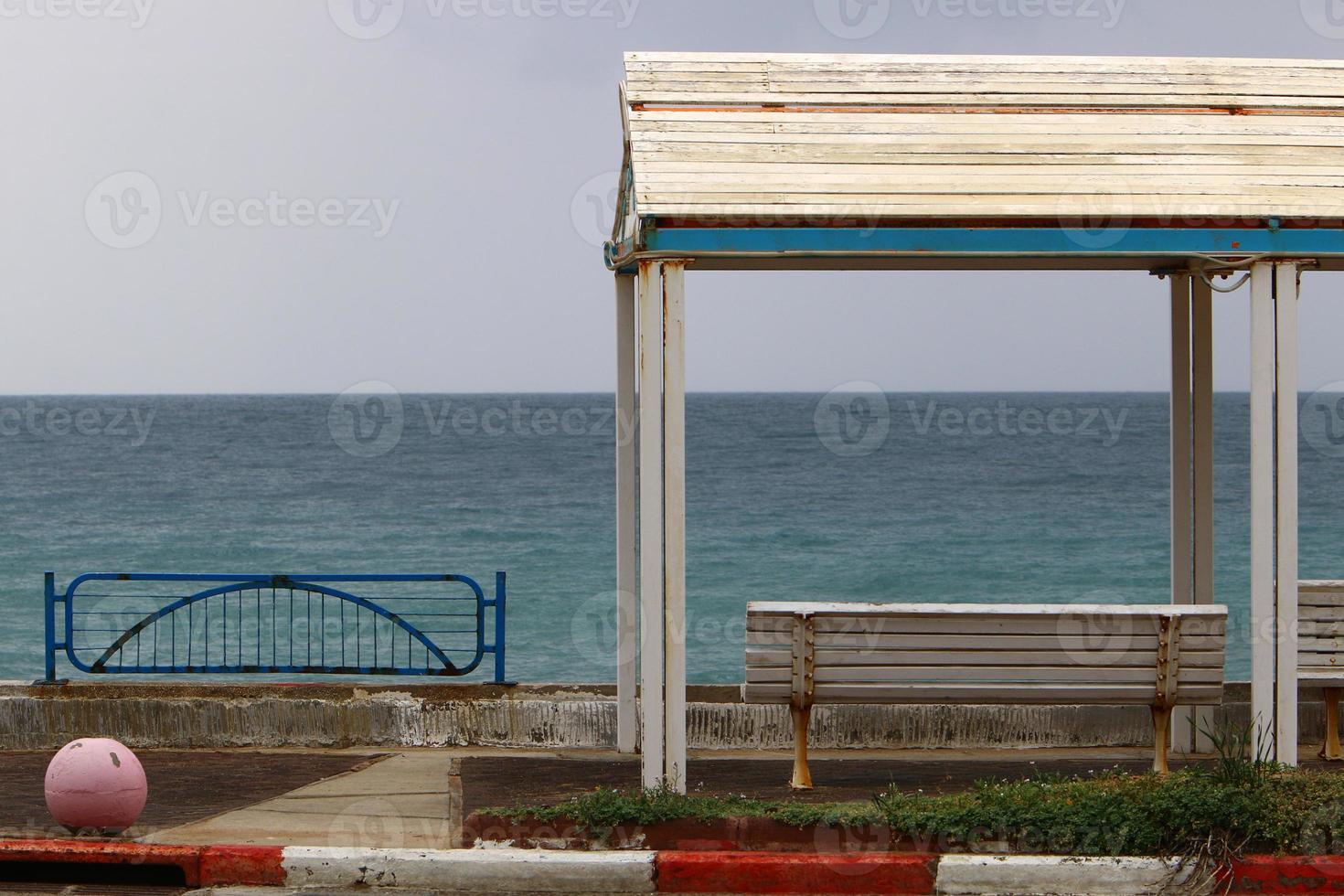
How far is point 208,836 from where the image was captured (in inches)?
281

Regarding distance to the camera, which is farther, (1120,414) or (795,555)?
(1120,414)

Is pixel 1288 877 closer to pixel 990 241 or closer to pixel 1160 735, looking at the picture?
pixel 1160 735

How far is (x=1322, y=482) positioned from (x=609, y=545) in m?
33.5

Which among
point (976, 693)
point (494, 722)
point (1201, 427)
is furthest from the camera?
point (494, 722)

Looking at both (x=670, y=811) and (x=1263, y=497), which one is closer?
(x=670, y=811)

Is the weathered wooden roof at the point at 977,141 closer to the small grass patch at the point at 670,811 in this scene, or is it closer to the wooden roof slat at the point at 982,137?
the wooden roof slat at the point at 982,137

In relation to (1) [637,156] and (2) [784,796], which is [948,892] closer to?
(2) [784,796]

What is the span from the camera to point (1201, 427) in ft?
30.8

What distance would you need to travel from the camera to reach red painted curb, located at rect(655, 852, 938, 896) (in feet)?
22.1

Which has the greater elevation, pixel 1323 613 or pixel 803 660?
pixel 1323 613

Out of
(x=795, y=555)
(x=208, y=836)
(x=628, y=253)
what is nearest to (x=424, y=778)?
(x=208, y=836)

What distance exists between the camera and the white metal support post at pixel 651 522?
7.61m

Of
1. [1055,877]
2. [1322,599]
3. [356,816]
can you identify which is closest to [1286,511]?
[1322,599]

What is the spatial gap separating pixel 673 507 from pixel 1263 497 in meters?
2.91
